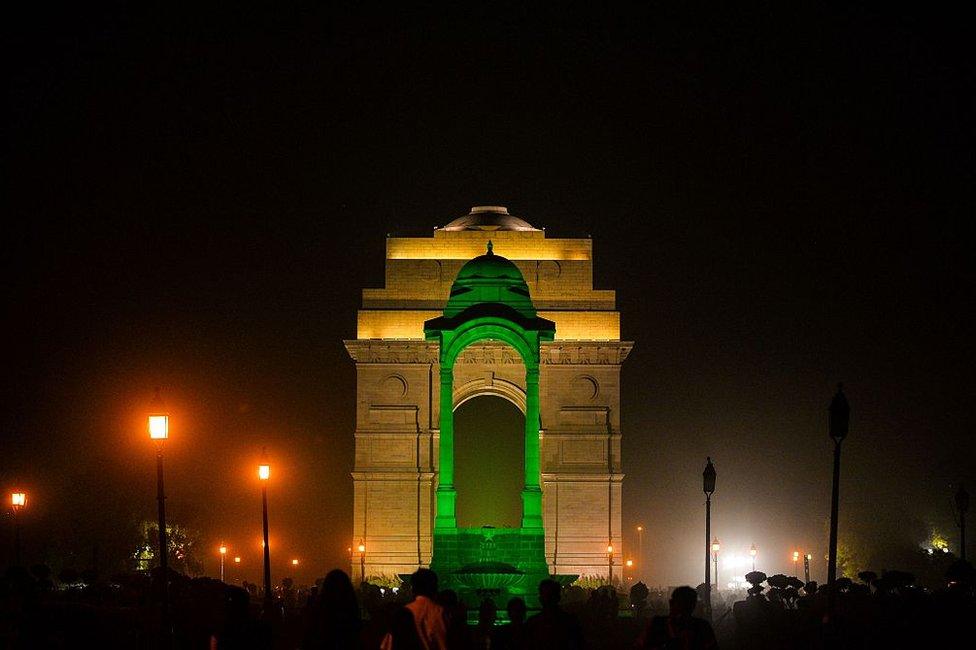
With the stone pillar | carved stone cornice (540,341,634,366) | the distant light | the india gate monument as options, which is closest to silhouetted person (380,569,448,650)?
the distant light

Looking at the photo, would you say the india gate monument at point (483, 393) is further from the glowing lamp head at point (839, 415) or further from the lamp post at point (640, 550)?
the glowing lamp head at point (839, 415)

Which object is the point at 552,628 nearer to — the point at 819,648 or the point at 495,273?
the point at 819,648

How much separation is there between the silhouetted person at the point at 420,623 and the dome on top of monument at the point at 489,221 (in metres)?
47.8

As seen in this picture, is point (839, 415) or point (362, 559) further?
point (362, 559)

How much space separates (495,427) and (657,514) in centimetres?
1255

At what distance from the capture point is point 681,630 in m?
17.5

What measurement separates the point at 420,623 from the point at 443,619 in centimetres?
23

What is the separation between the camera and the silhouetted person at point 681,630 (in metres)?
17.3

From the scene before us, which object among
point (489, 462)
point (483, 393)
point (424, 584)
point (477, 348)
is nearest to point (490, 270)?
point (477, 348)

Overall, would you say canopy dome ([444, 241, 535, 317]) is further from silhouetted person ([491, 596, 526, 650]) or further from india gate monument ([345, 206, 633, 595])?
silhouetted person ([491, 596, 526, 650])

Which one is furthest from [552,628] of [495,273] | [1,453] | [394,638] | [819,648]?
[1,453]

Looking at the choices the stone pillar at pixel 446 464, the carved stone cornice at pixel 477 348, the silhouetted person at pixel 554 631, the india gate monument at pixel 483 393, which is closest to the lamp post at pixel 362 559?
the india gate monument at pixel 483 393

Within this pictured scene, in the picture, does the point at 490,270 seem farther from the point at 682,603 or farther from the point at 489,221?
the point at 682,603

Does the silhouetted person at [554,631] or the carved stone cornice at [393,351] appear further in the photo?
the carved stone cornice at [393,351]
